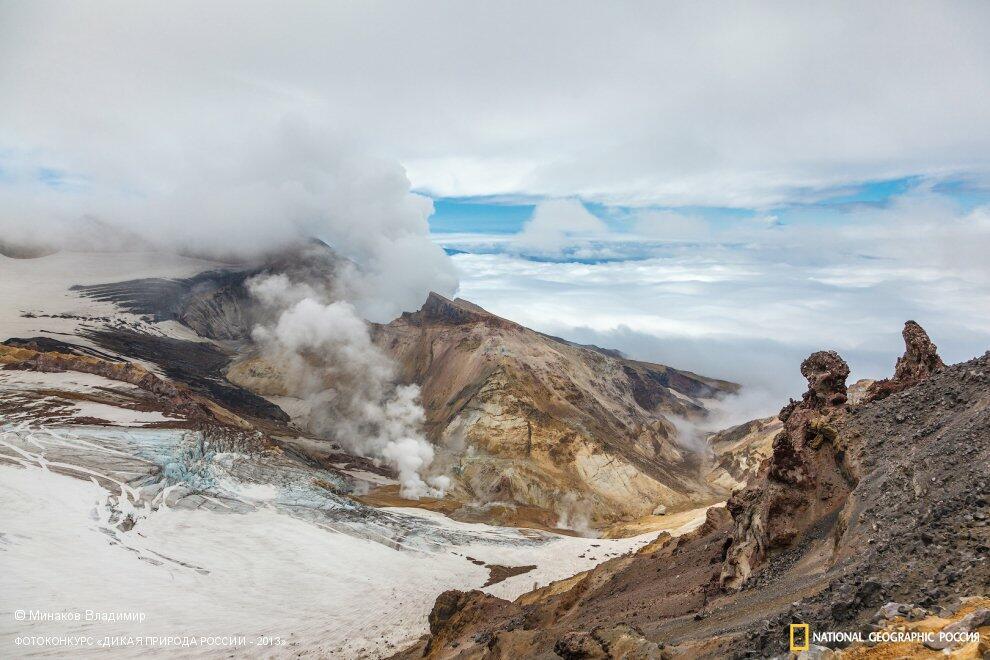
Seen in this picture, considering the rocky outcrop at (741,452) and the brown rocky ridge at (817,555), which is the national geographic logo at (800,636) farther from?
the rocky outcrop at (741,452)

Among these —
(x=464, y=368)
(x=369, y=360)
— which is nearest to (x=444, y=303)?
(x=369, y=360)

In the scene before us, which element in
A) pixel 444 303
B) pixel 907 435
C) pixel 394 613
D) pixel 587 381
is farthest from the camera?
pixel 444 303

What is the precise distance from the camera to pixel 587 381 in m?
153

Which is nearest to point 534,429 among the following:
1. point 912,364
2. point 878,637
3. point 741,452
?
point 741,452

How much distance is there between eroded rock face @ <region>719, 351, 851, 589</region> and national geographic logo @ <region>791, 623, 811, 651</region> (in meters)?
12.2

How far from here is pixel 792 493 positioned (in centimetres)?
Result: 2666

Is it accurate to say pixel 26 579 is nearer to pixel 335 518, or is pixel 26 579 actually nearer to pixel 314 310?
pixel 335 518

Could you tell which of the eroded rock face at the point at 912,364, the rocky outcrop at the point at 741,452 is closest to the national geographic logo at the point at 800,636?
the eroded rock face at the point at 912,364

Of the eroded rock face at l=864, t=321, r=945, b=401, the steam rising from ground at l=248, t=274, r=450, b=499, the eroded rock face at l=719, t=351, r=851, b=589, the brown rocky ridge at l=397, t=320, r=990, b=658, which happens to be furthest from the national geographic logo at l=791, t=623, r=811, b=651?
the steam rising from ground at l=248, t=274, r=450, b=499

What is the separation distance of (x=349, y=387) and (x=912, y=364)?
137931mm

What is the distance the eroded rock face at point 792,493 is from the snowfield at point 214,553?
81.0ft

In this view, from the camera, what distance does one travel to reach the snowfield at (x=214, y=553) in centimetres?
3738

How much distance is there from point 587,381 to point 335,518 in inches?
4033

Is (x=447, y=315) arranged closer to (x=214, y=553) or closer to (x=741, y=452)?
(x=741, y=452)
